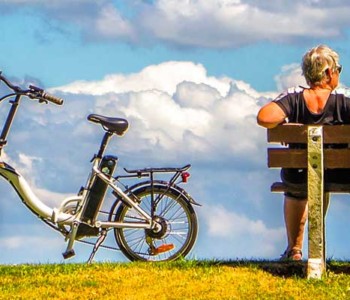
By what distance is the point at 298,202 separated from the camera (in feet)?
41.3

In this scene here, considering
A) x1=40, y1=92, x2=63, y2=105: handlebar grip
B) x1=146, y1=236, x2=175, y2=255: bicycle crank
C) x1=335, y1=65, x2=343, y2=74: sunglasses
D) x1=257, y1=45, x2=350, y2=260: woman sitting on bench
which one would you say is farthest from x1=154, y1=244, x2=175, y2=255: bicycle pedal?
x1=335, y1=65, x2=343, y2=74: sunglasses

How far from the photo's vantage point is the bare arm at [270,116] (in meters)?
11.9

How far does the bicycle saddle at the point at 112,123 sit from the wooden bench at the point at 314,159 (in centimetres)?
183

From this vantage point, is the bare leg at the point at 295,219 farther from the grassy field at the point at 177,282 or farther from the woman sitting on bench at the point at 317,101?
the grassy field at the point at 177,282

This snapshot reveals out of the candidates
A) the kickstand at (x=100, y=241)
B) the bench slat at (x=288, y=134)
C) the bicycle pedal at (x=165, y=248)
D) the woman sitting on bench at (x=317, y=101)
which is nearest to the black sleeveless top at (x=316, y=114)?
the woman sitting on bench at (x=317, y=101)

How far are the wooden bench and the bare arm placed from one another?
66 mm

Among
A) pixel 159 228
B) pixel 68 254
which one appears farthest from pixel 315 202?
pixel 68 254

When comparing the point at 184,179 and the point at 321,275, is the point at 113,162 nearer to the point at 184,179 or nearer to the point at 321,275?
the point at 184,179

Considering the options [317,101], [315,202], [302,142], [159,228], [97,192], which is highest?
[317,101]

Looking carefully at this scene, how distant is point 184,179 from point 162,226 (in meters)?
0.58

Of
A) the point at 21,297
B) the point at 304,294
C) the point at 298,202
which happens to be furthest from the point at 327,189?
the point at 21,297

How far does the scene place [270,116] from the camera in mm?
11945

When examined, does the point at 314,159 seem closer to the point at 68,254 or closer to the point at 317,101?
the point at 317,101

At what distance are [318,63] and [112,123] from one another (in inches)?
92.0
